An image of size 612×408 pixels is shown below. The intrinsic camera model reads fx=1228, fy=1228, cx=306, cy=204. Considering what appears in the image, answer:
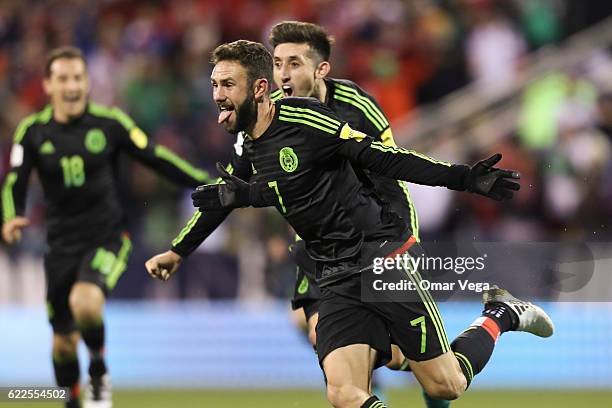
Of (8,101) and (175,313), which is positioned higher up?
(8,101)

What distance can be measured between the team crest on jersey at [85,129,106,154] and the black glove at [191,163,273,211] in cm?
293

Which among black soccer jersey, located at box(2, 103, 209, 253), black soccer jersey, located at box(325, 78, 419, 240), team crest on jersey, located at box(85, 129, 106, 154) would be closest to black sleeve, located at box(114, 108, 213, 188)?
black soccer jersey, located at box(2, 103, 209, 253)

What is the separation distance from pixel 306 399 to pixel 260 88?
5128 mm

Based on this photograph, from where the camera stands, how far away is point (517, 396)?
11203 mm

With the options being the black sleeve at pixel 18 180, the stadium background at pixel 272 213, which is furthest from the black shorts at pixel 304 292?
the stadium background at pixel 272 213

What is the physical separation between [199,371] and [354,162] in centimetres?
683

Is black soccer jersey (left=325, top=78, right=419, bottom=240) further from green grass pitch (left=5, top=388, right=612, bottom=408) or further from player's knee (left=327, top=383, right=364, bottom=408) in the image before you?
green grass pitch (left=5, top=388, right=612, bottom=408)

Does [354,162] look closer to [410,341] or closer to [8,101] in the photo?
[410,341]

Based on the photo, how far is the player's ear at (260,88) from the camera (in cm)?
624

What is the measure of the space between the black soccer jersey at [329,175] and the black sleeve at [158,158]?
2.37 m

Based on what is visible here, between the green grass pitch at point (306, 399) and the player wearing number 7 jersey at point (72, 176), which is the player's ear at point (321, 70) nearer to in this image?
the player wearing number 7 jersey at point (72, 176)

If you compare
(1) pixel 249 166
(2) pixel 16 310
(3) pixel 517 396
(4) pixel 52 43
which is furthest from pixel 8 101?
(1) pixel 249 166

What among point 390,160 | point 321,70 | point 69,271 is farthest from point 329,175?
point 69,271

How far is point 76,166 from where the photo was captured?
912 cm
